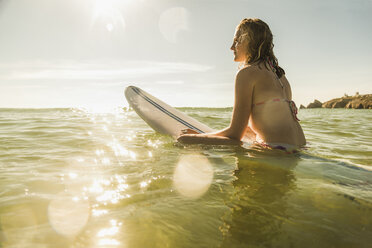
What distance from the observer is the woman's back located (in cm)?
230

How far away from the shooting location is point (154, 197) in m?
1.52

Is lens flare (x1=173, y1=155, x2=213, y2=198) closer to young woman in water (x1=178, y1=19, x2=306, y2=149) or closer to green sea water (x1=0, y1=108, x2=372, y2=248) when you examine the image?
green sea water (x1=0, y1=108, x2=372, y2=248)

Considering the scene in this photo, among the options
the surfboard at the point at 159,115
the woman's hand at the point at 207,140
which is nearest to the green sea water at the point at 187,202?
the woman's hand at the point at 207,140

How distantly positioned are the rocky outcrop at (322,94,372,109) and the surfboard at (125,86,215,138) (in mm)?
40040

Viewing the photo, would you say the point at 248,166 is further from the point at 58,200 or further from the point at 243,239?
the point at 58,200

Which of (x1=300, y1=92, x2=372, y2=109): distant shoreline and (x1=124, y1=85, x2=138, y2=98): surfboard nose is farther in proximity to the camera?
(x1=300, y1=92, x2=372, y2=109): distant shoreline

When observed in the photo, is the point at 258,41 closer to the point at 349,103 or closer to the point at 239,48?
the point at 239,48

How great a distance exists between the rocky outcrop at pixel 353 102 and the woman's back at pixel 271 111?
41344mm

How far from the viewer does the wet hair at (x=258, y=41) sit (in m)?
2.40

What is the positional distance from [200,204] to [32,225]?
88cm

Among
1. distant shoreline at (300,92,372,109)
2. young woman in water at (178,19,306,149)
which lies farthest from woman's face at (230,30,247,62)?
distant shoreline at (300,92,372,109)

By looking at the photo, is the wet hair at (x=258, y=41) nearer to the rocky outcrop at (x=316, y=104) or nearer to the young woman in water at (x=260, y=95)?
the young woman in water at (x=260, y=95)

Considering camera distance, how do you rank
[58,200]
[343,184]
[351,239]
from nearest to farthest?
[351,239]
[58,200]
[343,184]

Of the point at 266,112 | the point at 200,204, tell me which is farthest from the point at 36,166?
the point at 266,112
